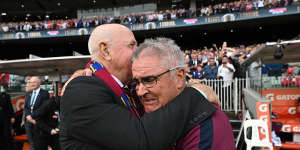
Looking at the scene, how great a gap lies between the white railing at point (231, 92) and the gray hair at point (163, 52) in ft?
22.7

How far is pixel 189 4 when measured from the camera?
29266 mm

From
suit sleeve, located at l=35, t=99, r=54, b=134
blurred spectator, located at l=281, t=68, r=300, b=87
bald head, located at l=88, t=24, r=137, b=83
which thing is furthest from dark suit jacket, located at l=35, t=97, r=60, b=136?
blurred spectator, located at l=281, t=68, r=300, b=87

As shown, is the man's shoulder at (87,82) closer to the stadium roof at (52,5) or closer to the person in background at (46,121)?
the person in background at (46,121)

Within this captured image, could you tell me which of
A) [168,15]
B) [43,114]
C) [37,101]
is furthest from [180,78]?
[168,15]

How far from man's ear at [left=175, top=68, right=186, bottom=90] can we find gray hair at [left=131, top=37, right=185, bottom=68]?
0.04 metres

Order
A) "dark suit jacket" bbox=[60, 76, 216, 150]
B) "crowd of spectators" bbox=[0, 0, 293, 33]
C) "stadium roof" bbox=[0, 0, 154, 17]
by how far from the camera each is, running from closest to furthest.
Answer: "dark suit jacket" bbox=[60, 76, 216, 150] → "crowd of spectators" bbox=[0, 0, 293, 33] → "stadium roof" bbox=[0, 0, 154, 17]

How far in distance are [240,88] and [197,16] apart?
16.0 metres

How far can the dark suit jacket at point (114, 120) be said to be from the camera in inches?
32.8

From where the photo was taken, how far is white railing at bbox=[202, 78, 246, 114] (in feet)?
24.8

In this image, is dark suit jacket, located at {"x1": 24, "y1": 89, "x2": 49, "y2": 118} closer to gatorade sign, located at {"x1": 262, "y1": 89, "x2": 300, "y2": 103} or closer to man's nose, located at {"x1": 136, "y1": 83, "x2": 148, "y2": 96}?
man's nose, located at {"x1": 136, "y1": 83, "x2": 148, "y2": 96}

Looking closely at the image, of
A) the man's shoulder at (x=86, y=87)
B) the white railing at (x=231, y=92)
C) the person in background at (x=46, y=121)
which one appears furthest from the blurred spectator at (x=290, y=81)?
the man's shoulder at (x=86, y=87)

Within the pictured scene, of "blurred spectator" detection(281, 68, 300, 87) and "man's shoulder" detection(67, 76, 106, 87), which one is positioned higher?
"man's shoulder" detection(67, 76, 106, 87)

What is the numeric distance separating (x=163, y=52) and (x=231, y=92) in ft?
23.6

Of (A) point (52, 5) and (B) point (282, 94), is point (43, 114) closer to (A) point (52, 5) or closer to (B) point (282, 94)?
(B) point (282, 94)
